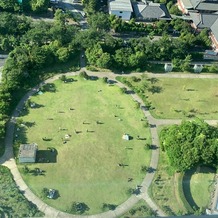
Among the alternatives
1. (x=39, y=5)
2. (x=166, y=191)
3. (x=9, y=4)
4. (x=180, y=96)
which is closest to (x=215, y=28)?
(x=180, y=96)

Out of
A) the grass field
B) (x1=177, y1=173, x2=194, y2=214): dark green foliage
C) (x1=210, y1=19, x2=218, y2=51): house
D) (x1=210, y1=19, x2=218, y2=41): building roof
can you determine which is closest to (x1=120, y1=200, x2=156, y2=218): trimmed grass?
(x1=177, y1=173, x2=194, y2=214): dark green foliage

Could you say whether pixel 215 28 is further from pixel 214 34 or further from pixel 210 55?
pixel 210 55

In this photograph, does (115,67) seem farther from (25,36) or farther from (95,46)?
(25,36)

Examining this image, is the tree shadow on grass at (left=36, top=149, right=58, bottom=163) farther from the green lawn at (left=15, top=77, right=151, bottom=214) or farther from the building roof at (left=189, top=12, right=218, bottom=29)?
the building roof at (left=189, top=12, right=218, bottom=29)

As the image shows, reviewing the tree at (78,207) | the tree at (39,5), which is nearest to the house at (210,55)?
the tree at (39,5)

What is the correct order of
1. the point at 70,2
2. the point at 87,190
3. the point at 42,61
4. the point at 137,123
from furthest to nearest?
1. the point at 70,2
2. the point at 42,61
3. the point at 137,123
4. the point at 87,190

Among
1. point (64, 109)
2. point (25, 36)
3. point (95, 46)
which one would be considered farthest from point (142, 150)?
point (25, 36)
